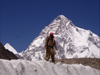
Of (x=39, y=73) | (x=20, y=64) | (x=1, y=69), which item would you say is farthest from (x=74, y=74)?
(x=1, y=69)

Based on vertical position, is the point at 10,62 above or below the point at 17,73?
above

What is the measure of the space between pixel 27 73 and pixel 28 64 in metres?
0.44

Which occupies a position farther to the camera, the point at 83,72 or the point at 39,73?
the point at 83,72

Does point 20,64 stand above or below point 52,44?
below

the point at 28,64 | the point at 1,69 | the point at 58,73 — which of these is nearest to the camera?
the point at 1,69

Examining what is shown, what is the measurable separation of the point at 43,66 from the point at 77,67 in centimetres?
337

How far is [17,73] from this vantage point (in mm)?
8453

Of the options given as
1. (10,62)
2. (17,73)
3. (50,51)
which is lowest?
(17,73)

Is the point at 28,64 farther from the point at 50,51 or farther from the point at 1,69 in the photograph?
the point at 50,51

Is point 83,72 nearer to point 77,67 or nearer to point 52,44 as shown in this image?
point 77,67

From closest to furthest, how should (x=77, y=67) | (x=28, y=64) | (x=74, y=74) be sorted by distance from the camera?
(x=28, y=64) < (x=74, y=74) < (x=77, y=67)

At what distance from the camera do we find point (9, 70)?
8.10m

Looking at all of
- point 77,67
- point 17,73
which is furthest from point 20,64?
point 77,67

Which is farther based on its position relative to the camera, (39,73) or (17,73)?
(39,73)
